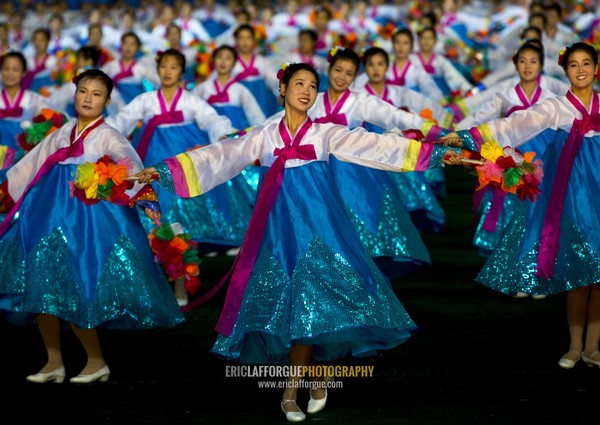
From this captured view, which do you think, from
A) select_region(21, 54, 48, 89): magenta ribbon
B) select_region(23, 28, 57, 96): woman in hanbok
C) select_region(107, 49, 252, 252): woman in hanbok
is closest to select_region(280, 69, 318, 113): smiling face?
select_region(107, 49, 252, 252): woman in hanbok

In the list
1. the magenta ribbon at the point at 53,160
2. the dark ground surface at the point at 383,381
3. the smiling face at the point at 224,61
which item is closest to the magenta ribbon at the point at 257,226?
the dark ground surface at the point at 383,381

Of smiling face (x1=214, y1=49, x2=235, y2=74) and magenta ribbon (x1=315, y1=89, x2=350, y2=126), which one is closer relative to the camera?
magenta ribbon (x1=315, y1=89, x2=350, y2=126)

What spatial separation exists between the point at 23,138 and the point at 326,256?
8.97 feet

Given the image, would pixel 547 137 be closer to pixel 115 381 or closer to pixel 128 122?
pixel 128 122

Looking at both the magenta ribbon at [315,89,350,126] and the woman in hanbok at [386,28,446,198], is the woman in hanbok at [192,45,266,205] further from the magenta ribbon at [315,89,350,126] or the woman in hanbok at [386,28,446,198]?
the magenta ribbon at [315,89,350,126]

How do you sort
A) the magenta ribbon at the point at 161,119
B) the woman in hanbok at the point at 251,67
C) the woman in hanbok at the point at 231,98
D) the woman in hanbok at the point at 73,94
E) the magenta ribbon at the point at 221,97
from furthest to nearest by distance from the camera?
the woman in hanbok at the point at 251,67 < the woman in hanbok at the point at 73,94 < the magenta ribbon at the point at 221,97 < the woman in hanbok at the point at 231,98 < the magenta ribbon at the point at 161,119

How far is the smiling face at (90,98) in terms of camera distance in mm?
6273

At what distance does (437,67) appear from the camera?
11875 millimetres

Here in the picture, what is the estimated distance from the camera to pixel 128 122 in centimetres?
810

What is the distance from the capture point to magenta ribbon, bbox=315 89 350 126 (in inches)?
293

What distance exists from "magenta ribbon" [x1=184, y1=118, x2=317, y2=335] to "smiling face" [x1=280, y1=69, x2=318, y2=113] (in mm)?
114

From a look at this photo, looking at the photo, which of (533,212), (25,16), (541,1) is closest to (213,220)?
(533,212)

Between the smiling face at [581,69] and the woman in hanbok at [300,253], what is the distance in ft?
3.40

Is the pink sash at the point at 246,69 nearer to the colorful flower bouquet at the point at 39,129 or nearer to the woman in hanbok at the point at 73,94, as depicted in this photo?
the woman in hanbok at the point at 73,94
